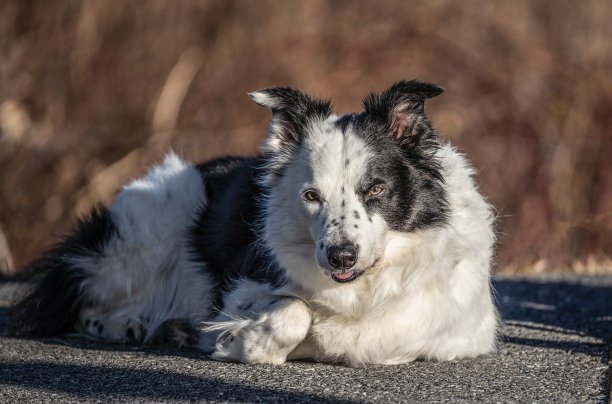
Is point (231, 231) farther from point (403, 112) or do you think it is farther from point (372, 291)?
point (403, 112)

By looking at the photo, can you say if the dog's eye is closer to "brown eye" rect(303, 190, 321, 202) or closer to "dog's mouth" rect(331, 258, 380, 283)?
"brown eye" rect(303, 190, 321, 202)

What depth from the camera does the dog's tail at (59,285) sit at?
5.03 meters

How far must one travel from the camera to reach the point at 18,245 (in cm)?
1022

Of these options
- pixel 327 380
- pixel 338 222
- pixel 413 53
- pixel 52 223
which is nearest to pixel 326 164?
pixel 338 222

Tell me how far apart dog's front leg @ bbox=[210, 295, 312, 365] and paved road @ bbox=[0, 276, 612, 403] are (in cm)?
8

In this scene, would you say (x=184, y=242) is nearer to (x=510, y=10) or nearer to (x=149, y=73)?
(x=149, y=73)

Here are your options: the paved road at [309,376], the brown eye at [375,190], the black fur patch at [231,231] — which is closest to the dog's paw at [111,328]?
the paved road at [309,376]

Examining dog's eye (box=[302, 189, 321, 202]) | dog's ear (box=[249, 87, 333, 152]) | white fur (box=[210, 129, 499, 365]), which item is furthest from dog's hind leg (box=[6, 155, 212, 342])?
dog's eye (box=[302, 189, 321, 202])

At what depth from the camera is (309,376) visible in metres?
3.84

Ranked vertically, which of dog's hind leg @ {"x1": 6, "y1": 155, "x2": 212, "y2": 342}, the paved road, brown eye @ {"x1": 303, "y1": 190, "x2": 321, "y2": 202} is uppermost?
brown eye @ {"x1": 303, "y1": 190, "x2": 321, "y2": 202}

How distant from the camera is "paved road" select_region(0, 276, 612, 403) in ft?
11.4

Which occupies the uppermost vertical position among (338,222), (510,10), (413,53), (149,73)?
(510,10)

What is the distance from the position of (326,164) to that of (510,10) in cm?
1069

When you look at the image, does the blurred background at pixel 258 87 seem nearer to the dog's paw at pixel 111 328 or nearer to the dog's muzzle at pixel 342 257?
the dog's paw at pixel 111 328
